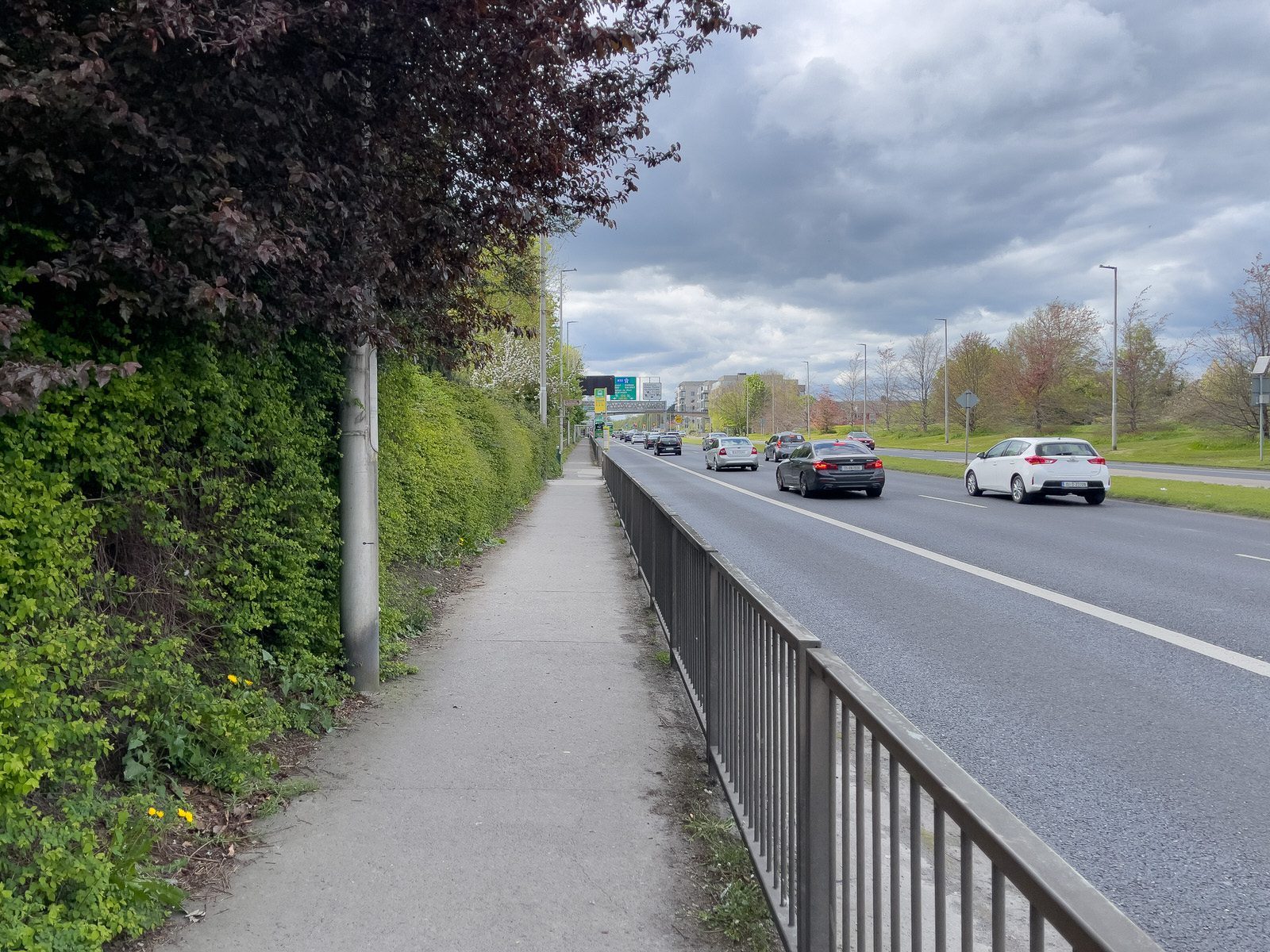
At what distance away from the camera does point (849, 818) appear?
111 inches

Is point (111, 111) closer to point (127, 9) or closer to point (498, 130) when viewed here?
point (127, 9)

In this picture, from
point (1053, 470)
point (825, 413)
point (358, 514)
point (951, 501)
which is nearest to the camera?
point (358, 514)

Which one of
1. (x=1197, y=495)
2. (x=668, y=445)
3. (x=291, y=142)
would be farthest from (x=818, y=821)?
(x=668, y=445)

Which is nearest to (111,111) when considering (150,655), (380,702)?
(150,655)

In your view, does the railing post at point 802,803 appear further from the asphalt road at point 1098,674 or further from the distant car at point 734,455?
the distant car at point 734,455

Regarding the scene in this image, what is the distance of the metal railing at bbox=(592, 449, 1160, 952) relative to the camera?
1.37 m

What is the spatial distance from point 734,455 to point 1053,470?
797 inches

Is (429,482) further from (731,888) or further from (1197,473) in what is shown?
(1197,473)

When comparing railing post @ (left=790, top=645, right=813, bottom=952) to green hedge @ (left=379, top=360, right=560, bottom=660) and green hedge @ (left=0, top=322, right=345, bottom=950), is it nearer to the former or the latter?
green hedge @ (left=0, top=322, right=345, bottom=950)

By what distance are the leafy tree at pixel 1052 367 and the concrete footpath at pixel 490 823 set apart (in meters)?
63.2

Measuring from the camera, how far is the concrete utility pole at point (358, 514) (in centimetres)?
560

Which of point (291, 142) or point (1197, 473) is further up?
point (291, 142)

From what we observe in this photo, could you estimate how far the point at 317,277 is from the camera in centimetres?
418

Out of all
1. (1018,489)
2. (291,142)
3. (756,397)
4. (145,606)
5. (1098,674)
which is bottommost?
(1098,674)
